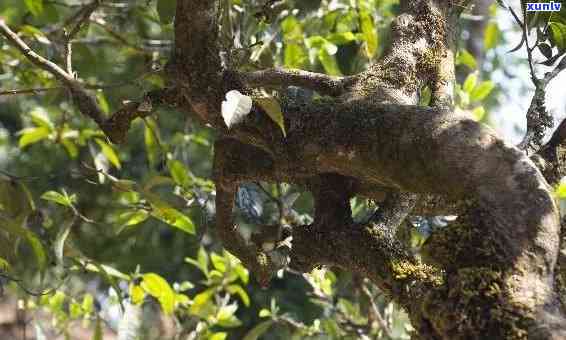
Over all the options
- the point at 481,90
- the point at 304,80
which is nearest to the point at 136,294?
the point at 304,80

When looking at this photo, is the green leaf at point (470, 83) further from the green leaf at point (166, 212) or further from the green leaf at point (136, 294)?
the green leaf at point (136, 294)

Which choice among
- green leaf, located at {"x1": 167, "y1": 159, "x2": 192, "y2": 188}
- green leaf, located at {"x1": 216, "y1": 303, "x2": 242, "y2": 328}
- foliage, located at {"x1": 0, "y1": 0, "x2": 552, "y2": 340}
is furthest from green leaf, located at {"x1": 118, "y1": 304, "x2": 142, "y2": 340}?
green leaf, located at {"x1": 167, "y1": 159, "x2": 192, "y2": 188}

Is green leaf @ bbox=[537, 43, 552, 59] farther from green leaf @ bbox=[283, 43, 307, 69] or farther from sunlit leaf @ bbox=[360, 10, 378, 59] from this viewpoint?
green leaf @ bbox=[283, 43, 307, 69]

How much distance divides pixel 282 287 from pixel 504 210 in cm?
346

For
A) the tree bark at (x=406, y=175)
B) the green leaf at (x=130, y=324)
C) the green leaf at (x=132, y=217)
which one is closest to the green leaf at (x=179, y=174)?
the green leaf at (x=132, y=217)

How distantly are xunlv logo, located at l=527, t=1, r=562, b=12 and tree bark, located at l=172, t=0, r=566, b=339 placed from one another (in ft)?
0.54

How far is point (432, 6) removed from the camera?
141cm

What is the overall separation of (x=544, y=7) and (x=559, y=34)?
0.19 ft

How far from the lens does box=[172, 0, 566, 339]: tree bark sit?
89cm

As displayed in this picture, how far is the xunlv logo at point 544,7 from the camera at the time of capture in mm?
1353

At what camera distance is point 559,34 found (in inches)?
53.1

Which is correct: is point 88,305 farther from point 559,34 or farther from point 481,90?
point 559,34

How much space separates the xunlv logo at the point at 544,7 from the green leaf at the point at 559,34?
0.11 ft

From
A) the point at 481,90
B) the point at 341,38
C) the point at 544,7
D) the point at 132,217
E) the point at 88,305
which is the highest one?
the point at 544,7
